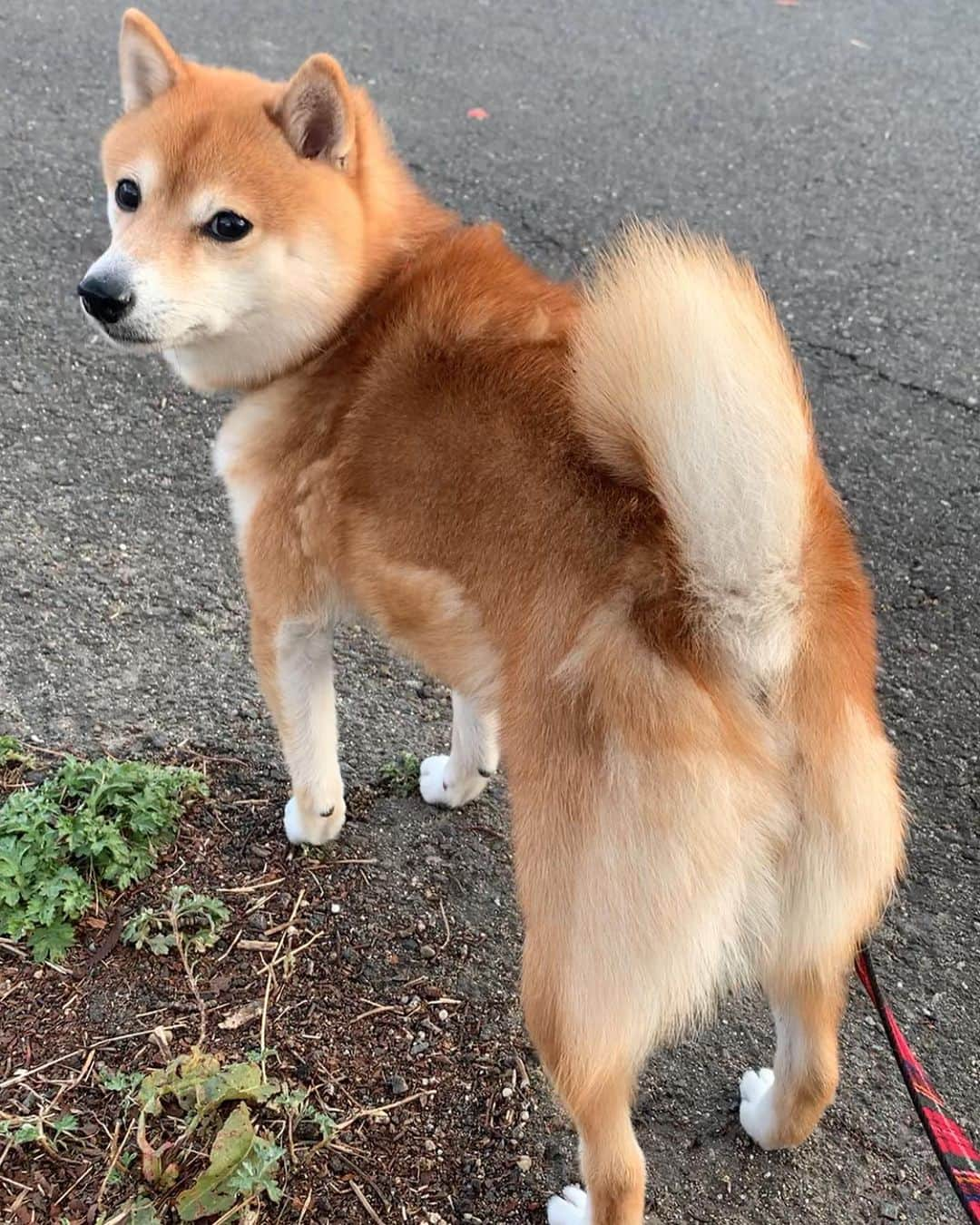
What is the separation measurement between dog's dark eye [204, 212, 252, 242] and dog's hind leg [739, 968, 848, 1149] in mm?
1668

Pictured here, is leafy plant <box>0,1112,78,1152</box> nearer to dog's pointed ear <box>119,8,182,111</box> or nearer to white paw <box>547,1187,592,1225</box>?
white paw <box>547,1187,592,1225</box>

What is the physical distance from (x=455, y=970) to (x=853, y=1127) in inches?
34.1

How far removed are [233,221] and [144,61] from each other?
0.50 metres

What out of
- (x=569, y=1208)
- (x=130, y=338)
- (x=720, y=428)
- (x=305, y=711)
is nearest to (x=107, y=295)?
Answer: (x=130, y=338)

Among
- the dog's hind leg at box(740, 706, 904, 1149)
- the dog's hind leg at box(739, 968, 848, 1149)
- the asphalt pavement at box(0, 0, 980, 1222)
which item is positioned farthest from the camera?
the asphalt pavement at box(0, 0, 980, 1222)

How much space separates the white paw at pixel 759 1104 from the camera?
6.55 ft

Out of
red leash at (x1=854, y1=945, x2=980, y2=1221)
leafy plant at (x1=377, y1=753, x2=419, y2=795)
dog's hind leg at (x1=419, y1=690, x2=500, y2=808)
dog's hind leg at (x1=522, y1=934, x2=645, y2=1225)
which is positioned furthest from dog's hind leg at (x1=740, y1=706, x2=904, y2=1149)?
leafy plant at (x1=377, y1=753, x2=419, y2=795)

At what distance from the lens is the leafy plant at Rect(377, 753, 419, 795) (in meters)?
2.69

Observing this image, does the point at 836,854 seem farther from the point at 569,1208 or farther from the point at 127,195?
the point at 127,195

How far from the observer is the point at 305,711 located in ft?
7.70

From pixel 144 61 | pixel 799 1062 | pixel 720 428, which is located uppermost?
pixel 720 428

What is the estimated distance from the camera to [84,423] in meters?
3.61

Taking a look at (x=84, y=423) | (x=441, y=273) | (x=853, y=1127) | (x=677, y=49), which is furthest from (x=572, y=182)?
(x=853, y=1127)

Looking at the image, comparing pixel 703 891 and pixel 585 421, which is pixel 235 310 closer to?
pixel 585 421
